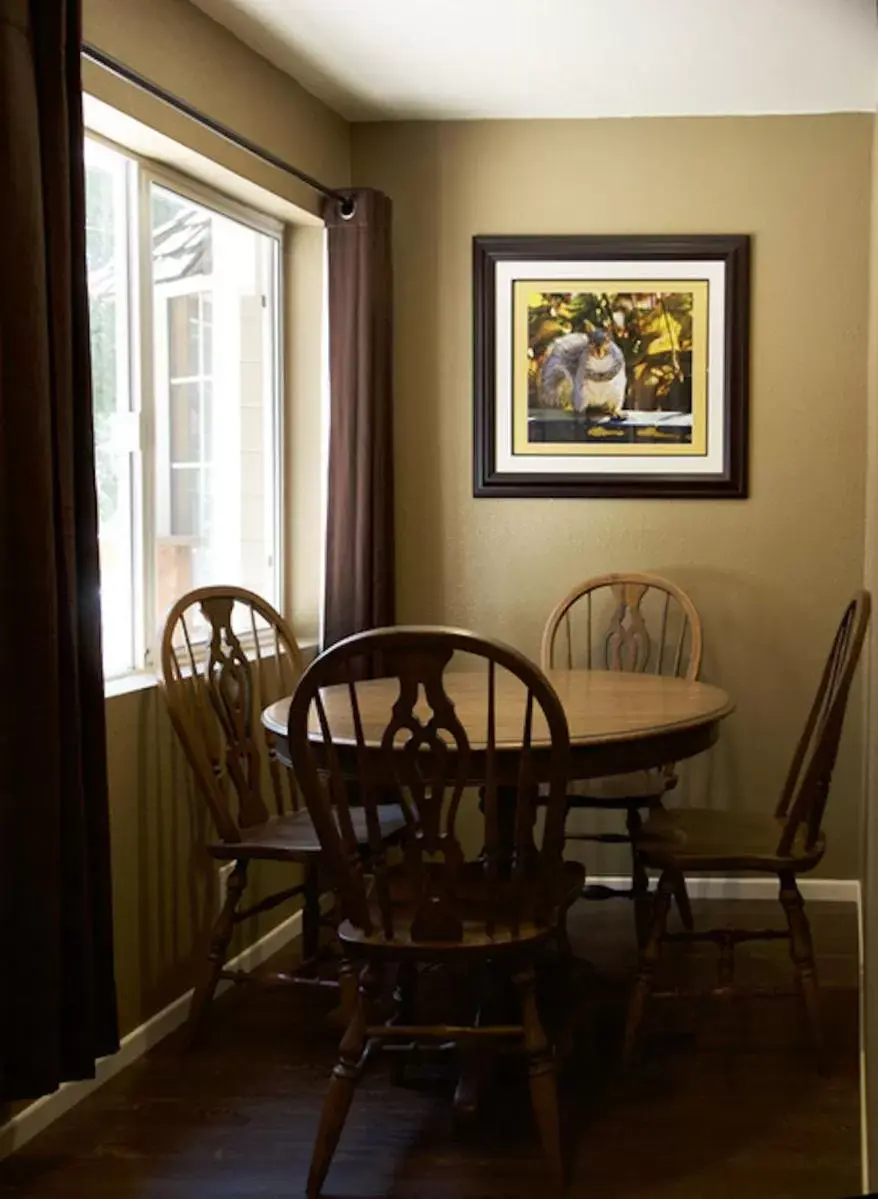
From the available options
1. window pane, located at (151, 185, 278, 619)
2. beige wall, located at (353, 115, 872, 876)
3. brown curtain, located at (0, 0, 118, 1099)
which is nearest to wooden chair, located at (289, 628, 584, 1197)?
brown curtain, located at (0, 0, 118, 1099)

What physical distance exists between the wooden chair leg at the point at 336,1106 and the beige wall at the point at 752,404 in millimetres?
2114

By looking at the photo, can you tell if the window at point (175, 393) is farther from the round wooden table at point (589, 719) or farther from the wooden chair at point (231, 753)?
the round wooden table at point (589, 719)

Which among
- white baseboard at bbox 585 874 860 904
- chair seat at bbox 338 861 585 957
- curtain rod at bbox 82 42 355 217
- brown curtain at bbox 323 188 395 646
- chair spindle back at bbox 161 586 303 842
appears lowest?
white baseboard at bbox 585 874 860 904

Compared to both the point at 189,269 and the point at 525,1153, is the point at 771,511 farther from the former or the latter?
the point at 525,1153

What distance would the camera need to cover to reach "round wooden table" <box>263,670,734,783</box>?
2.72 meters

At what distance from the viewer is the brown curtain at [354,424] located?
166 inches


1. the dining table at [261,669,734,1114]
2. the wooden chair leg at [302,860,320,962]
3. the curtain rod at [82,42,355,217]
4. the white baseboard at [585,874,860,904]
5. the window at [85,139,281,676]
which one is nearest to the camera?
the dining table at [261,669,734,1114]

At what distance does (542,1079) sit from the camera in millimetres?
2547

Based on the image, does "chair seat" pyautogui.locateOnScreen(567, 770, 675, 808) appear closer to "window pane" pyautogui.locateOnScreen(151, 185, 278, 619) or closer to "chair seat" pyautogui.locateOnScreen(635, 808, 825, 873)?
"chair seat" pyautogui.locateOnScreen(635, 808, 825, 873)

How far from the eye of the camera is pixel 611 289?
14.5 ft

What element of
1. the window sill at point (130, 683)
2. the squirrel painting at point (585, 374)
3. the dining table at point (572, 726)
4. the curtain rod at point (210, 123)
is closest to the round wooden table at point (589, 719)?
the dining table at point (572, 726)

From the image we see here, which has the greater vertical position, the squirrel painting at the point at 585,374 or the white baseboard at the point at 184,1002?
the squirrel painting at the point at 585,374

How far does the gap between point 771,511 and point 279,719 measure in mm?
2039

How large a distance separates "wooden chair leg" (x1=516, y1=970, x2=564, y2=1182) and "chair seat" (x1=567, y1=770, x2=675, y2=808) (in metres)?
1.05
